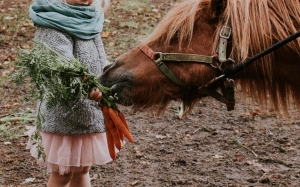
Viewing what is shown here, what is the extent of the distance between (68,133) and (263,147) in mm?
2289

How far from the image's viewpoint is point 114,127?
2.77m

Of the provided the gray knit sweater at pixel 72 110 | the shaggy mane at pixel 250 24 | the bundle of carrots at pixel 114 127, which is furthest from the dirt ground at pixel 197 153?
the shaggy mane at pixel 250 24

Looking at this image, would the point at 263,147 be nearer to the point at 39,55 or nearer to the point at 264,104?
the point at 264,104

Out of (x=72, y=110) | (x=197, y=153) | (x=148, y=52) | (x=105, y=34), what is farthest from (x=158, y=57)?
(x=105, y=34)

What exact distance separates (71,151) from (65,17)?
0.85 metres

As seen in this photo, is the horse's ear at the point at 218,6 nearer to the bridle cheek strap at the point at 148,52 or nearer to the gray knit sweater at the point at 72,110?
the bridle cheek strap at the point at 148,52

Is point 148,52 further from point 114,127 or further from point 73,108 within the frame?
point 73,108

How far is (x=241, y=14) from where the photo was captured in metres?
2.41

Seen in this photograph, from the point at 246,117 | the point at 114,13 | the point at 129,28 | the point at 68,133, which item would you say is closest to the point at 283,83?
the point at 68,133

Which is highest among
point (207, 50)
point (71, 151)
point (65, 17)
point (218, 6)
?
point (218, 6)

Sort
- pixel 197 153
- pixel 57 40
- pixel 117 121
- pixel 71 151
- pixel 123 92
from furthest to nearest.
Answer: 1. pixel 197 153
2. pixel 71 151
3. pixel 57 40
4. pixel 117 121
5. pixel 123 92

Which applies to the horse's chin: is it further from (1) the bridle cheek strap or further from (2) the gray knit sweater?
(2) the gray knit sweater

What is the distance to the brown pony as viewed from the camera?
2406 millimetres

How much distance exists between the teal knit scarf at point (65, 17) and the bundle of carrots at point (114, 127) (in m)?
0.57
